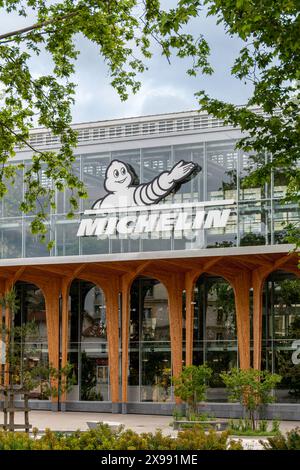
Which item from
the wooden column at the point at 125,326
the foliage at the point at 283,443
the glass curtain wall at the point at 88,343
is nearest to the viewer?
the foliage at the point at 283,443

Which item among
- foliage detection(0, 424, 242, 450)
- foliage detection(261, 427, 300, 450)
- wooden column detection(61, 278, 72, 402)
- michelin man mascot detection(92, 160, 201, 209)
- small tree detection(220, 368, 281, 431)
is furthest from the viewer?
wooden column detection(61, 278, 72, 402)

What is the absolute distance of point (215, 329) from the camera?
36.9 meters

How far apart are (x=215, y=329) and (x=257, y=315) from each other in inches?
91.9

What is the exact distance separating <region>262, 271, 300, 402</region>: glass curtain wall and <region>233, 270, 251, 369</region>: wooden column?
856 millimetres

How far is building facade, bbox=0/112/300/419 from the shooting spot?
3431 cm

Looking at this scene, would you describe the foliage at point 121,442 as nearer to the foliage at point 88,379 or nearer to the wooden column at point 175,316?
the wooden column at point 175,316

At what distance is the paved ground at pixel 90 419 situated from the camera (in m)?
29.6

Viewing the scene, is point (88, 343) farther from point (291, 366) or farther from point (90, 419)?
point (291, 366)

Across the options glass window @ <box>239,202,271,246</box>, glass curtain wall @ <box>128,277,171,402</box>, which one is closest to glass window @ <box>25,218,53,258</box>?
glass curtain wall @ <box>128,277,171,402</box>

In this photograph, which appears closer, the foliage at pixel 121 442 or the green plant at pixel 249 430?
the foliage at pixel 121 442

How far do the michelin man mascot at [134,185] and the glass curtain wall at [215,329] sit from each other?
436 centimetres

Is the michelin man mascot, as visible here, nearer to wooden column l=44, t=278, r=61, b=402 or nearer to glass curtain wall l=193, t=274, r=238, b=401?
glass curtain wall l=193, t=274, r=238, b=401

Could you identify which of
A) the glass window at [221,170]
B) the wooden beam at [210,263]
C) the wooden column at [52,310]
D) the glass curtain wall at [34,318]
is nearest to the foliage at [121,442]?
the wooden beam at [210,263]
